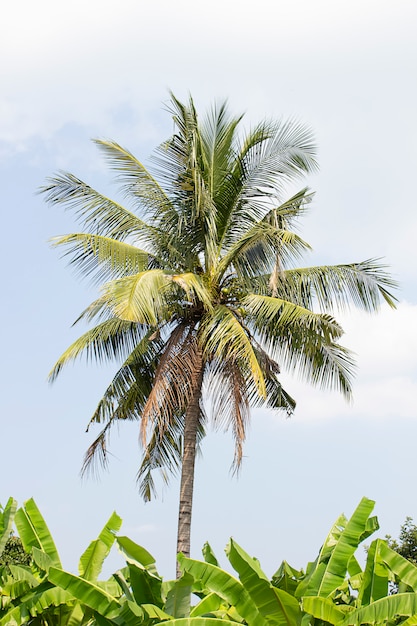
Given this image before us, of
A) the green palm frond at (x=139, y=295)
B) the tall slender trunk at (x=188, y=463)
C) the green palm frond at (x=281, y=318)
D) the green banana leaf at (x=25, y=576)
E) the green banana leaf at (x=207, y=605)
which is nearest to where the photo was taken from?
the green banana leaf at (x=207, y=605)

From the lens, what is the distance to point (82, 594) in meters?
3.85

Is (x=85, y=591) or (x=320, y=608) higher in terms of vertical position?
(x=320, y=608)

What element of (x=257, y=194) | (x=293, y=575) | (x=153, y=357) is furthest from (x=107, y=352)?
(x=293, y=575)

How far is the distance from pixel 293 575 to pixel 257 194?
10.3 m

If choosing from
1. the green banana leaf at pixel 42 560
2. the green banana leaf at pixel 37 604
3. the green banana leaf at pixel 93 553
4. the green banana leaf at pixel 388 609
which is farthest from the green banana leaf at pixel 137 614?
the green banana leaf at pixel 388 609

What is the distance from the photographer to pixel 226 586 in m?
3.78

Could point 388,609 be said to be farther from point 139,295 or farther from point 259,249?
point 259,249

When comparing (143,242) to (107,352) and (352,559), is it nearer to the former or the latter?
(107,352)

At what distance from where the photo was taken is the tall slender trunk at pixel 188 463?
12.1 m

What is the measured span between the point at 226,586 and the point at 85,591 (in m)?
0.72

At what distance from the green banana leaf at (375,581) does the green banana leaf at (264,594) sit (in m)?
0.49

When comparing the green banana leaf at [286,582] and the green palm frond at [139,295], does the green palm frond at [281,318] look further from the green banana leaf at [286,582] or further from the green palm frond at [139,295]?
the green banana leaf at [286,582]

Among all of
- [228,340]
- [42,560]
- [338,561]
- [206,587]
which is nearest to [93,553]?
[42,560]

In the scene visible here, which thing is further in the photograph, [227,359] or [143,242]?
[143,242]
